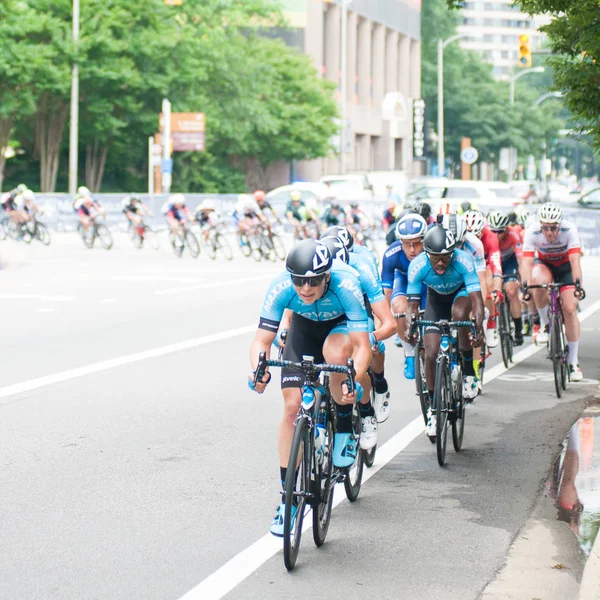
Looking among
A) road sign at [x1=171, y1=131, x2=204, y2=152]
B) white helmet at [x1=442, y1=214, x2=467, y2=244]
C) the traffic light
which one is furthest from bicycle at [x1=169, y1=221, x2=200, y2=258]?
Result: white helmet at [x1=442, y1=214, x2=467, y2=244]

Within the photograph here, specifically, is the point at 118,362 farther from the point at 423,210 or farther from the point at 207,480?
the point at 207,480

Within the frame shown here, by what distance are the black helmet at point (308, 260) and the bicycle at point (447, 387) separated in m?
2.68

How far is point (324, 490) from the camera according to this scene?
278 inches

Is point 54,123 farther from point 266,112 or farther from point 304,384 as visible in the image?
point 304,384

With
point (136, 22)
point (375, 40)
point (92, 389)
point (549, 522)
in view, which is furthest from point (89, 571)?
point (375, 40)

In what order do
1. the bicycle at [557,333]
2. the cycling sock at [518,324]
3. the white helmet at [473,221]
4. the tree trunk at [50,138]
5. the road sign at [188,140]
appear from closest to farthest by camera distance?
the white helmet at [473,221] → the bicycle at [557,333] → the cycling sock at [518,324] → the road sign at [188,140] → the tree trunk at [50,138]

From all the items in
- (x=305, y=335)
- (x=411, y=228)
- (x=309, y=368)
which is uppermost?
(x=411, y=228)

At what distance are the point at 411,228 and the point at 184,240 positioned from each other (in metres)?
24.1

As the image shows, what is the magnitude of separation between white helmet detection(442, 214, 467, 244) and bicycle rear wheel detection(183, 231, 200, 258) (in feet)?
78.3

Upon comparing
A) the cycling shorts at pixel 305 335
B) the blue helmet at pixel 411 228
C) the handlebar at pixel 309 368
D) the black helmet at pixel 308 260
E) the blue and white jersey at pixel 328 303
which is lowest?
the handlebar at pixel 309 368

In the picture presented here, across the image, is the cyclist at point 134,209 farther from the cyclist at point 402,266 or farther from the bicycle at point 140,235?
the cyclist at point 402,266

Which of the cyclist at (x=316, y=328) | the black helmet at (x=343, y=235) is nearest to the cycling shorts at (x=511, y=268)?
the black helmet at (x=343, y=235)

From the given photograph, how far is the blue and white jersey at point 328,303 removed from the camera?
7109 millimetres

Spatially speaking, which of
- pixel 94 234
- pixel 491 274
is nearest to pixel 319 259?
pixel 491 274
